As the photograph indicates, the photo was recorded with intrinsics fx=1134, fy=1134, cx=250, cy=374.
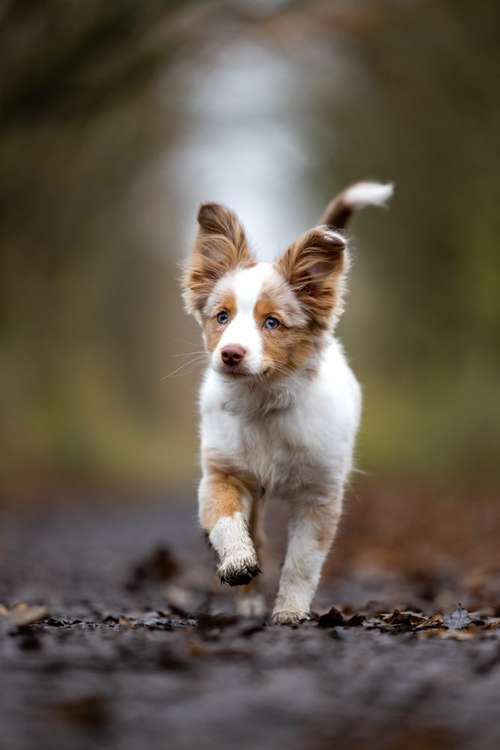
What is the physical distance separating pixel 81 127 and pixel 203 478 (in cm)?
1152

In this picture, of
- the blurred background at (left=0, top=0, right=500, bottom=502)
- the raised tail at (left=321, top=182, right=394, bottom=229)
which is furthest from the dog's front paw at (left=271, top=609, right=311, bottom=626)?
the blurred background at (left=0, top=0, right=500, bottom=502)

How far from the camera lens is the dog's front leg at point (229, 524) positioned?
5.40 meters

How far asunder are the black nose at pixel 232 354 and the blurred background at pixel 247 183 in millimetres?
6271

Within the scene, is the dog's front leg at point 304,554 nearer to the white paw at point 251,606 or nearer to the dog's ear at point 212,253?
the white paw at point 251,606

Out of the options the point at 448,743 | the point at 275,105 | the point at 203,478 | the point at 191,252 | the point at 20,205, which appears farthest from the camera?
the point at 275,105

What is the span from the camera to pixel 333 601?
727 cm

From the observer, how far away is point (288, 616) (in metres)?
5.75

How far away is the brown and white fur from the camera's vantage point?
19.0ft

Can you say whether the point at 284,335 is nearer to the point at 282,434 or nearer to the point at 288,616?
the point at 282,434

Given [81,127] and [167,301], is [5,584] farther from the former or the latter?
[167,301]

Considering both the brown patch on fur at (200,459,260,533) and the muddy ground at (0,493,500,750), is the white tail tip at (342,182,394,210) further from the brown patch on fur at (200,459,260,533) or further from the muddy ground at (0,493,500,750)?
the muddy ground at (0,493,500,750)

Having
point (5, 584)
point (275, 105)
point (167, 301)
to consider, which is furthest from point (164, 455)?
point (5, 584)

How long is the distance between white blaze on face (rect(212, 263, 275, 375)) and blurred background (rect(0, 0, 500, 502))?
18.5 ft

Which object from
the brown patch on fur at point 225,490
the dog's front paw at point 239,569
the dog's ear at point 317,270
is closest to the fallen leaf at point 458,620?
the dog's front paw at point 239,569
